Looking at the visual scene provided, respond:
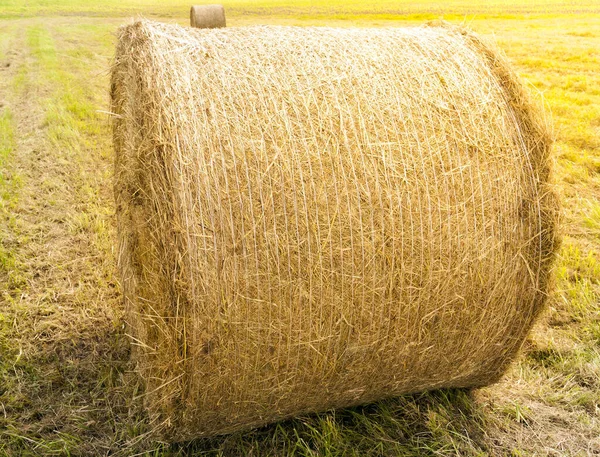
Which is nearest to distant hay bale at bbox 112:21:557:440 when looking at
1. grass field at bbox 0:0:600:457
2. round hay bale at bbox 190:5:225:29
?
grass field at bbox 0:0:600:457

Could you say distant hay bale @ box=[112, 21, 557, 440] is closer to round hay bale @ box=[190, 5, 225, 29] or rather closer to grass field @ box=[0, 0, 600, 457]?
grass field @ box=[0, 0, 600, 457]

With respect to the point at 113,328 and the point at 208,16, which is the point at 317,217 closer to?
the point at 113,328

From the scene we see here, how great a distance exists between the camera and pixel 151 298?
294cm

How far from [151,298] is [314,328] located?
0.78m

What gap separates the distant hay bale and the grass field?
32cm

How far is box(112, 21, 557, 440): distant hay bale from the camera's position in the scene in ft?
8.78

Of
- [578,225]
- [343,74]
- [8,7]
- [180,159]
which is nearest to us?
[180,159]

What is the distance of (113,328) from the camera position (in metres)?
4.39

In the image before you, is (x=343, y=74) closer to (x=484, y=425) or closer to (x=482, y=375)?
(x=482, y=375)

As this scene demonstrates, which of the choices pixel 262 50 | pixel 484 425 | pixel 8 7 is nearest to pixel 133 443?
pixel 484 425

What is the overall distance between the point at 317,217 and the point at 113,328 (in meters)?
2.29

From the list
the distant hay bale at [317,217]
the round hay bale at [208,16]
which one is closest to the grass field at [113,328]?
the distant hay bale at [317,217]

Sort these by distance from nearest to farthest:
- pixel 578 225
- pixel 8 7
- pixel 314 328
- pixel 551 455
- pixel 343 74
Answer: pixel 314 328 < pixel 343 74 < pixel 551 455 < pixel 578 225 < pixel 8 7

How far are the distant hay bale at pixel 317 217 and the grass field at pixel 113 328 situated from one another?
0.32m
